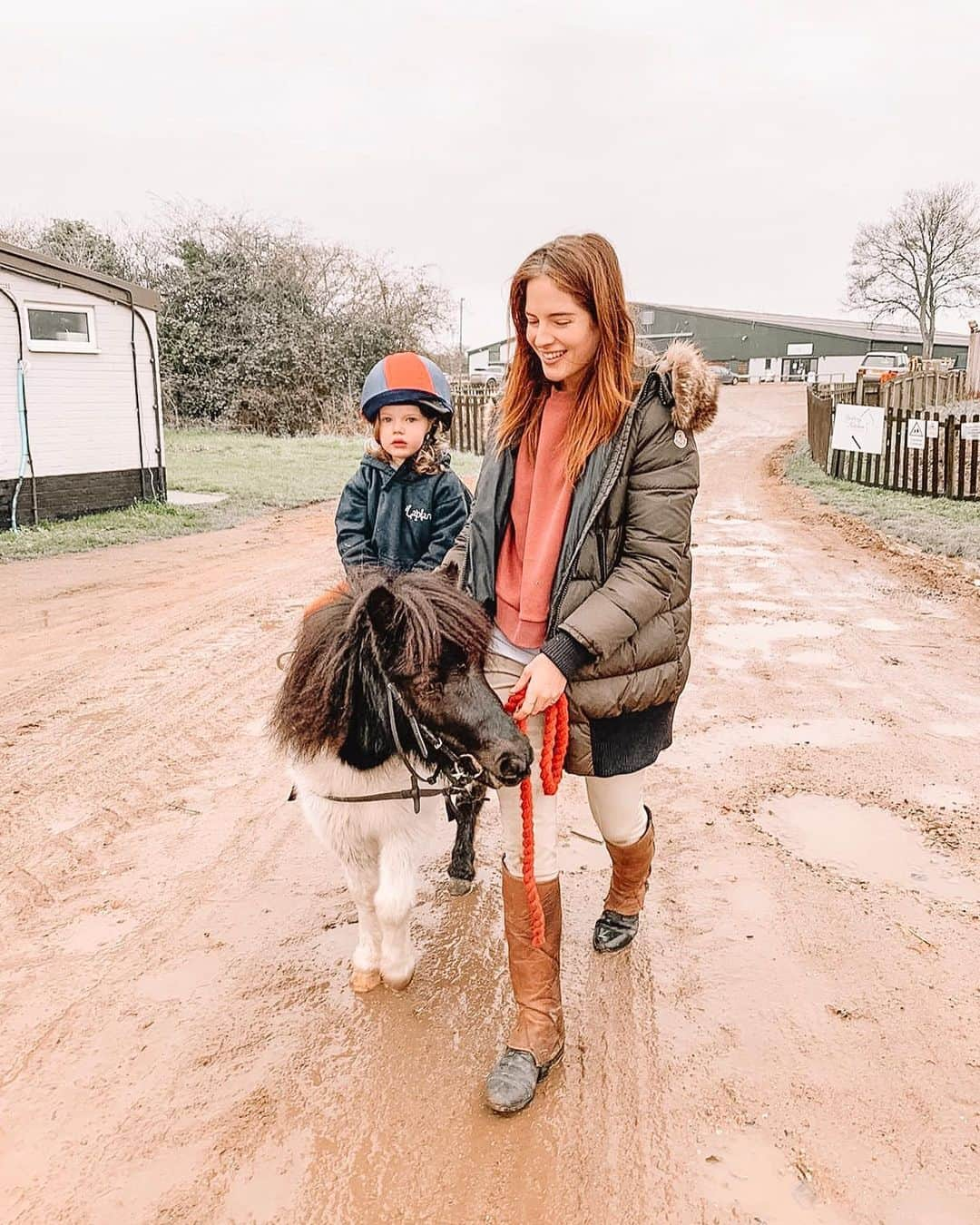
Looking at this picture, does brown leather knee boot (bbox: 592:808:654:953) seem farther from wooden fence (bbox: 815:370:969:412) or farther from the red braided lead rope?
wooden fence (bbox: 815:370:969:412)

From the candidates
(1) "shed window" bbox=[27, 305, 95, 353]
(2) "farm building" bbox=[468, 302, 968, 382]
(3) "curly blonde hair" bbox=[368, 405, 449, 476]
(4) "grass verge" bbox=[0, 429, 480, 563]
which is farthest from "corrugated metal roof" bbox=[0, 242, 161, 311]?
(2) "farm building" bbox=[468, 302, 968, 382]

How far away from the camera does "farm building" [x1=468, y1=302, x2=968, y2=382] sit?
5691 cm

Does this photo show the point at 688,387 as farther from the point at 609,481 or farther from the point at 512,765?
the point at 512,765

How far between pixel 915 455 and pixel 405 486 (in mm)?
13112

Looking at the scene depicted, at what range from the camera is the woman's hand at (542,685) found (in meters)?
2.34

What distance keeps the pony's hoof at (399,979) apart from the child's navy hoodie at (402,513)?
1.42m

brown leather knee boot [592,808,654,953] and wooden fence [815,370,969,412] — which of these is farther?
wooden fence [815,370,969,412]

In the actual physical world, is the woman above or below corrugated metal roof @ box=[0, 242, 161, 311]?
below

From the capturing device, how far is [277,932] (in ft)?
10.7

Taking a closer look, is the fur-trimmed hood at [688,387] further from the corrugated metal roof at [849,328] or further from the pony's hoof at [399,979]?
the corrugated metal roof at [849,328]

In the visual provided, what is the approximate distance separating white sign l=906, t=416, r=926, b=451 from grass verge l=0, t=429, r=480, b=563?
7515 millimetres

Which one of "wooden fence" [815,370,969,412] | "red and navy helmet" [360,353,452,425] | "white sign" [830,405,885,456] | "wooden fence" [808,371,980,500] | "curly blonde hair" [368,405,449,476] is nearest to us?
"red and navy helmet" [360,353,452,425]

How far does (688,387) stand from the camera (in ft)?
7.59

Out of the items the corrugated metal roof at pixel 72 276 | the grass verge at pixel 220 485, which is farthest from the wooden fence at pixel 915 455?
the corrugated metal roof at pixel 72 276
